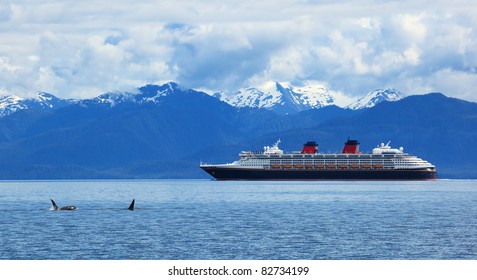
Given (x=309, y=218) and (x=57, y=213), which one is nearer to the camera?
(x=309, y=218)

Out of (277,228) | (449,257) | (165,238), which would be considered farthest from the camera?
(277,228)

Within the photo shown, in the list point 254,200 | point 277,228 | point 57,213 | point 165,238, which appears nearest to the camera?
point 165,238

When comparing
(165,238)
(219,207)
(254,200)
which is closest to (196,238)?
(165,238)

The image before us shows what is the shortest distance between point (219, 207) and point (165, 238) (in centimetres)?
4094

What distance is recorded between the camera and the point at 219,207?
111688 millimetres

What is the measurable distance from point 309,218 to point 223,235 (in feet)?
62.3

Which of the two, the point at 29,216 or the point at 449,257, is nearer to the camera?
the point at 449,257

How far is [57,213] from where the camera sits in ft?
325

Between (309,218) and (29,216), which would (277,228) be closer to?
(309,218)

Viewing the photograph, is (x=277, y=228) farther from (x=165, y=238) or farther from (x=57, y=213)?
(x=57, y=213)

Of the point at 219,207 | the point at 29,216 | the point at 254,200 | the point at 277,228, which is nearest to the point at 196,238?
the point at 277,228

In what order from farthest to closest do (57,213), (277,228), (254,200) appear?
(254,200) → (57,213) → (277,228)
